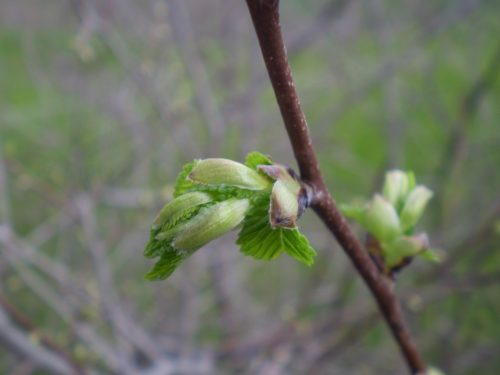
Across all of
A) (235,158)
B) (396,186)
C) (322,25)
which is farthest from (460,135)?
(396,186)

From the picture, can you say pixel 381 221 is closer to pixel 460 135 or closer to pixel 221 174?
pixel 221 174

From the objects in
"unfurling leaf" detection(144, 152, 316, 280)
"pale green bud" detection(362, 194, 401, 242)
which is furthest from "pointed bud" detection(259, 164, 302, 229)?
"pale green bud" detection(362, 194, 401, 242)

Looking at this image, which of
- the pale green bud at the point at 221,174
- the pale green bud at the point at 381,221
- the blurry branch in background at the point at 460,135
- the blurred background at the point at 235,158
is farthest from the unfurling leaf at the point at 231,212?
the blurry branch in background at the point at 460,135

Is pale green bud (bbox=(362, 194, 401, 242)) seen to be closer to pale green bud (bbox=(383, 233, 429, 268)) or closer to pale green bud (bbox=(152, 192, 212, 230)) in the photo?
pale green bud (bbox=(383, 233, 429, 268))

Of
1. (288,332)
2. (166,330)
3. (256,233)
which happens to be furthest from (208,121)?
(256,233)

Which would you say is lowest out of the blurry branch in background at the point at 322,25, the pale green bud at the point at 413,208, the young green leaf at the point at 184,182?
the pale green bud at the point at 413,208

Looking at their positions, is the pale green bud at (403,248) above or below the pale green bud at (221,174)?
below

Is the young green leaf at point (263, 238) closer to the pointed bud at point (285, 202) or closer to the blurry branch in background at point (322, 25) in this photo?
the pointed bud at point (285, 202)
